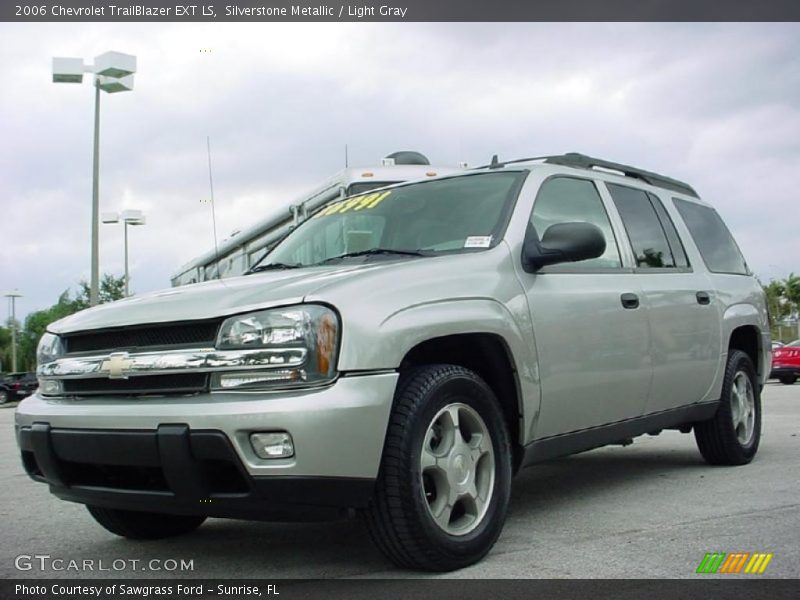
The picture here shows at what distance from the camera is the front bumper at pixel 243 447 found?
3.39 meters

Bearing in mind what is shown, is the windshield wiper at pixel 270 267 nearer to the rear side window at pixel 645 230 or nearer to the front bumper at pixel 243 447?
the front bumper at pixel 243 447

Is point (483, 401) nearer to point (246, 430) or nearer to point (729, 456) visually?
point (246, 430)

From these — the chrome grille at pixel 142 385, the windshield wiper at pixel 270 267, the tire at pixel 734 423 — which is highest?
the windshield wiper at pixel 270 267

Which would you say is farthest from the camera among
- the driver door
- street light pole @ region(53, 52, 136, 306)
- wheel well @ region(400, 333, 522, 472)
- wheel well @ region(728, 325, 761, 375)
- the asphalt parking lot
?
street light pole @ region(53, 52, 136, 306)

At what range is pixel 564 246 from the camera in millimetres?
4449

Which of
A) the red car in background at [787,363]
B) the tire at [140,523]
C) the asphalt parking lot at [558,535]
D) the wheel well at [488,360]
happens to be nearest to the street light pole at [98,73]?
the asphalt parking lot at [558,535]

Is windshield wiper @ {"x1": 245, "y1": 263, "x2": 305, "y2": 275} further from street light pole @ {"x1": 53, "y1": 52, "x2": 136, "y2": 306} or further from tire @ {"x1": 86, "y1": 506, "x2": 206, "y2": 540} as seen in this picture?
street light pole @ {"x1": 53, "y1": 52, "x2": 136, "y2": 306}

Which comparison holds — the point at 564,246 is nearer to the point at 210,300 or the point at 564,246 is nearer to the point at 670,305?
the point at 670,305

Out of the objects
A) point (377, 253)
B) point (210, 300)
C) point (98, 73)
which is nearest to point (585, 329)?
point (377, 253)

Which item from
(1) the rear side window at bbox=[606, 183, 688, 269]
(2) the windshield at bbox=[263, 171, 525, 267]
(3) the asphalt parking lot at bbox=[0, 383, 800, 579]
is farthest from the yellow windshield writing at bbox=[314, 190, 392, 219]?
(3) the asphalt parking lot at bbox=[0, 383, 800, 579]

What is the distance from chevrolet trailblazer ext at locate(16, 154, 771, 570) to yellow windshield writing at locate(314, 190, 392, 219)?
0.03m

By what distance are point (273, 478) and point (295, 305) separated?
63 cm

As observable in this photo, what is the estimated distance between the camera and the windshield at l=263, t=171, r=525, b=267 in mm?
4625

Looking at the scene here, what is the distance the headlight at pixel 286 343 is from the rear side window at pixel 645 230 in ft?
8.70
